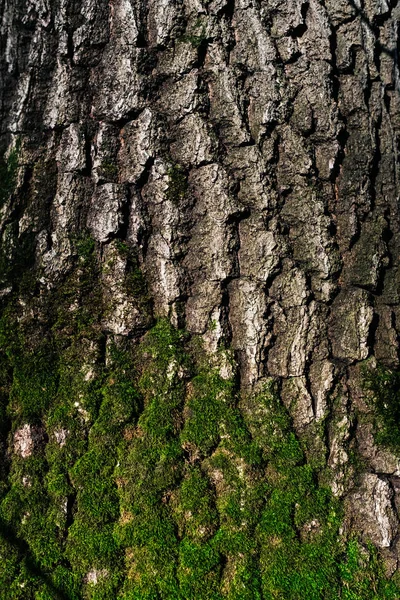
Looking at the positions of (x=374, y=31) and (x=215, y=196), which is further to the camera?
(x=374, y=31)

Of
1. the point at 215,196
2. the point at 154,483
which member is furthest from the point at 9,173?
the point at 154,483

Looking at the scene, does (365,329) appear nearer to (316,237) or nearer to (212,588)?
(316,237)

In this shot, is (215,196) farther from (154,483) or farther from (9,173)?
(154,483)

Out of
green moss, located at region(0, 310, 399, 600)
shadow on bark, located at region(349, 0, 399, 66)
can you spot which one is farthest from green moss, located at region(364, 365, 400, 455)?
shadow on bark, located at region(349, 0, 399, 66)

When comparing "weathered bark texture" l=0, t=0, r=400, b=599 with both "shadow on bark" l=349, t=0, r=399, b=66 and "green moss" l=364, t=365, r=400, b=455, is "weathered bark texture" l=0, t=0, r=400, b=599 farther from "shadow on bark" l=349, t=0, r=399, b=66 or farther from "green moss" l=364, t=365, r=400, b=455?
"shadow on bark" l=349, t=0, r=399, b=66

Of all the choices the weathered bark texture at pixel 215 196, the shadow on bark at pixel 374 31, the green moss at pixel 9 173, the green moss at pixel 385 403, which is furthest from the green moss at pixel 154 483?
the shadow on bark at pixel 374 31

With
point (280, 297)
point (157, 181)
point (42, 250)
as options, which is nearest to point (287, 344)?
point (280, 297)

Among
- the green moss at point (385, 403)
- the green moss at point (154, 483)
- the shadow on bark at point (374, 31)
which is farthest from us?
the shadow on bark at point (374, 31)

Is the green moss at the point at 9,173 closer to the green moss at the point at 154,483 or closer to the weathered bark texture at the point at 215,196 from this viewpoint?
the weathered bark texture at the point at 215,196
